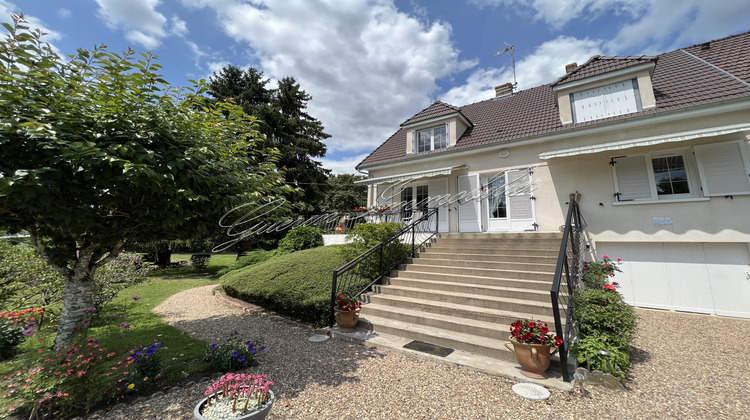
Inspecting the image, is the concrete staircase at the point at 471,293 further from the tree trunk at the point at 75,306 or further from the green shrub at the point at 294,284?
the tree trunk at the point at 75,306

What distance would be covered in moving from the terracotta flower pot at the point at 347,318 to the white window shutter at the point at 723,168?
10038mm

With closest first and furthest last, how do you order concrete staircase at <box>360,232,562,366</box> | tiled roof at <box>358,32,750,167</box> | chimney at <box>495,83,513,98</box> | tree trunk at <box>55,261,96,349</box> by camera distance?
tree trunk at <box>55,261,96,349</box> → concrete staircase at <box>360,232,562,366</box> → tiled roof at <box>358,32,750,167</box> → chimney at <box>495,83,513,98</box>

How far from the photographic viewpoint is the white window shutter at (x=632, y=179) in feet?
27.9

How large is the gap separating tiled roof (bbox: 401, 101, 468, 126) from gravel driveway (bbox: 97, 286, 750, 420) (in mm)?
10227

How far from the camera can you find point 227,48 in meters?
7.74

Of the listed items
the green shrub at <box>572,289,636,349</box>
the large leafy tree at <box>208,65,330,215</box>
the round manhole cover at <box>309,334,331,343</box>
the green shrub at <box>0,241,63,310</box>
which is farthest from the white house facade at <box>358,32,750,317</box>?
the large leafy tree at <box>208,65,330,215</box>

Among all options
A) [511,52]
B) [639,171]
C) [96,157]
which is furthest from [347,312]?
[511,52]

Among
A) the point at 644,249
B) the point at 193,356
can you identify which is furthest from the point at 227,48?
the point at 644,249

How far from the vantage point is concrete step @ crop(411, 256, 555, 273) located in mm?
7051

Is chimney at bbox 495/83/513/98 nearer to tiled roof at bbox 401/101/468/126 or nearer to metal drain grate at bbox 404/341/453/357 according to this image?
tiled roof at bbox 401/101/468/126

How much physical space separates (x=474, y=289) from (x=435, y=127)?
905cm

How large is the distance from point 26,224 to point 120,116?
2.21m

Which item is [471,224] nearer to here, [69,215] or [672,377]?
[672,377]

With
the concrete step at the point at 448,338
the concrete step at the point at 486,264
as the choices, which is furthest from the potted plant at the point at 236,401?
the concrete step at the point at 486,264
